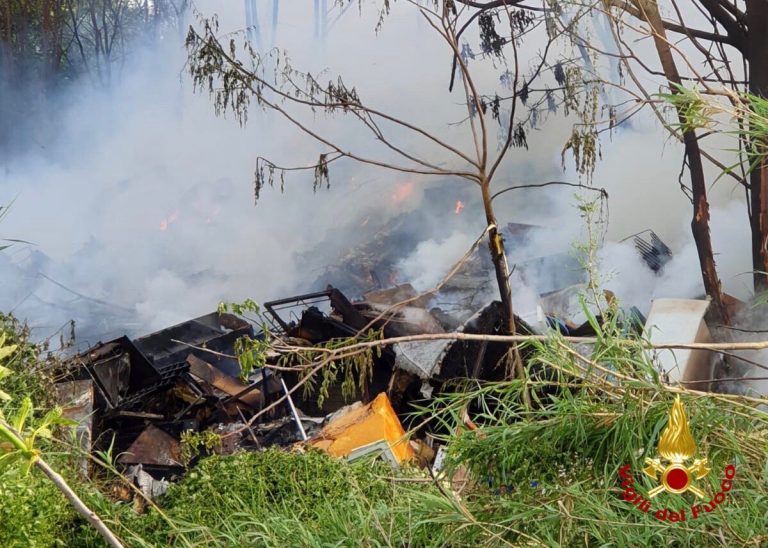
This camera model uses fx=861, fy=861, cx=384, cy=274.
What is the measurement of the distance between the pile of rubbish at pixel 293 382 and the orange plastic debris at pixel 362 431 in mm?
13

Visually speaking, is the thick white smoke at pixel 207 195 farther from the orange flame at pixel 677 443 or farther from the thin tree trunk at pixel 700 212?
the orange flame at pixel 677 443

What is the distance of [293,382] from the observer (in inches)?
355

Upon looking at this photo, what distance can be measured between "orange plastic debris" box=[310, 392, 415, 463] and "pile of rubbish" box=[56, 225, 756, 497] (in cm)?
1

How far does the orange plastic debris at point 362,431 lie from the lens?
687 centimetres

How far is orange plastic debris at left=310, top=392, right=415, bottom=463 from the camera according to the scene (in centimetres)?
687

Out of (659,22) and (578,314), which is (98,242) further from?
(659,22)

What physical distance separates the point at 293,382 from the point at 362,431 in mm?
2110

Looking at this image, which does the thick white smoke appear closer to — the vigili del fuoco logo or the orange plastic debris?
the orange plastic debris

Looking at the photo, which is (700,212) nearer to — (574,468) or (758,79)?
(758,79)

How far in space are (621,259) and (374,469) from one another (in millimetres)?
6361

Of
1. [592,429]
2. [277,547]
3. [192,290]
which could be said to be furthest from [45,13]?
[592,429]

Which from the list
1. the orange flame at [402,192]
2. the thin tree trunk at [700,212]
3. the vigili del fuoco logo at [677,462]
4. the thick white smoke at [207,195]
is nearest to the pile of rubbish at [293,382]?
the thin tree trunk at [700,212]

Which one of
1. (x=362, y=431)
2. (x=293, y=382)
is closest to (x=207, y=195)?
(x=293, y=382)

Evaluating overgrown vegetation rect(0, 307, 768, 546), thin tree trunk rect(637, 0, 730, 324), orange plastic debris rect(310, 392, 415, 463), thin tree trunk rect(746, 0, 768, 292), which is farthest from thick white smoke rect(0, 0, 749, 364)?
overgrown vegetation rect(0, 307, 768, 546)
